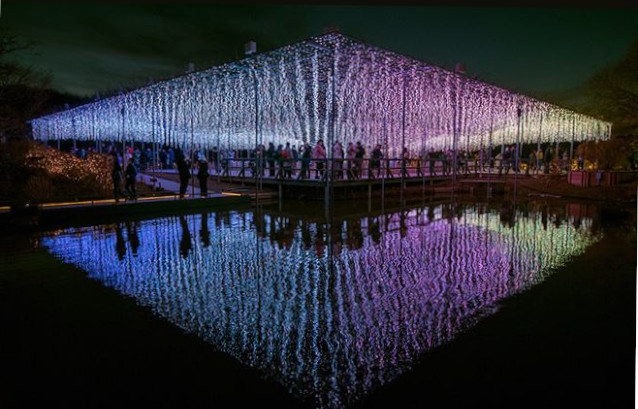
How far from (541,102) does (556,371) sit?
26.2 m

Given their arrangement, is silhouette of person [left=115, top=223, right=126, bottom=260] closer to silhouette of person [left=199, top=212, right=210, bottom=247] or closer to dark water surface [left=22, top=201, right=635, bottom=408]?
dark water surface [left=22, top=201, right=635, bottom=408]

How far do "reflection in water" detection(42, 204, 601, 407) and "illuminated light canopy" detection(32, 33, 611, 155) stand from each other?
18.0 ft

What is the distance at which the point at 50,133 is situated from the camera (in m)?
46.4

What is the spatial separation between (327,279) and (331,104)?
16.1 meters

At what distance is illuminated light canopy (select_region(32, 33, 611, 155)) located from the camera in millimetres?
17062

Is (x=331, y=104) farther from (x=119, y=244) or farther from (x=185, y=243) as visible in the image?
(x=119, y=244)

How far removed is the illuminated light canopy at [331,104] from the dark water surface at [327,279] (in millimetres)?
5140

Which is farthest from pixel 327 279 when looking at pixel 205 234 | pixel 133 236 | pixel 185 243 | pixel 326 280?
pixel 133 236

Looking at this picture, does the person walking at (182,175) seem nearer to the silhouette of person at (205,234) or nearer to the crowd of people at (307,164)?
the crowd of people at (307,164)

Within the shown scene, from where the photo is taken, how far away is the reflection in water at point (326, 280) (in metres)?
3.90

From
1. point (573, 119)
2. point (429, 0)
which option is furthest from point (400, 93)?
point (429, 0)

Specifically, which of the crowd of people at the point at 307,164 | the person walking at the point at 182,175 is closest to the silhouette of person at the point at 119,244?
the crowd of people at the point at 307,164

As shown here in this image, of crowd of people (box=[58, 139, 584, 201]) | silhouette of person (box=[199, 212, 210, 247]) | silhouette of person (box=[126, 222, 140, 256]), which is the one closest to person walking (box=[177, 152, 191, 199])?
crowd of people (box=[58, 139, 584, 201])

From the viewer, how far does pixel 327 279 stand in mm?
6199
